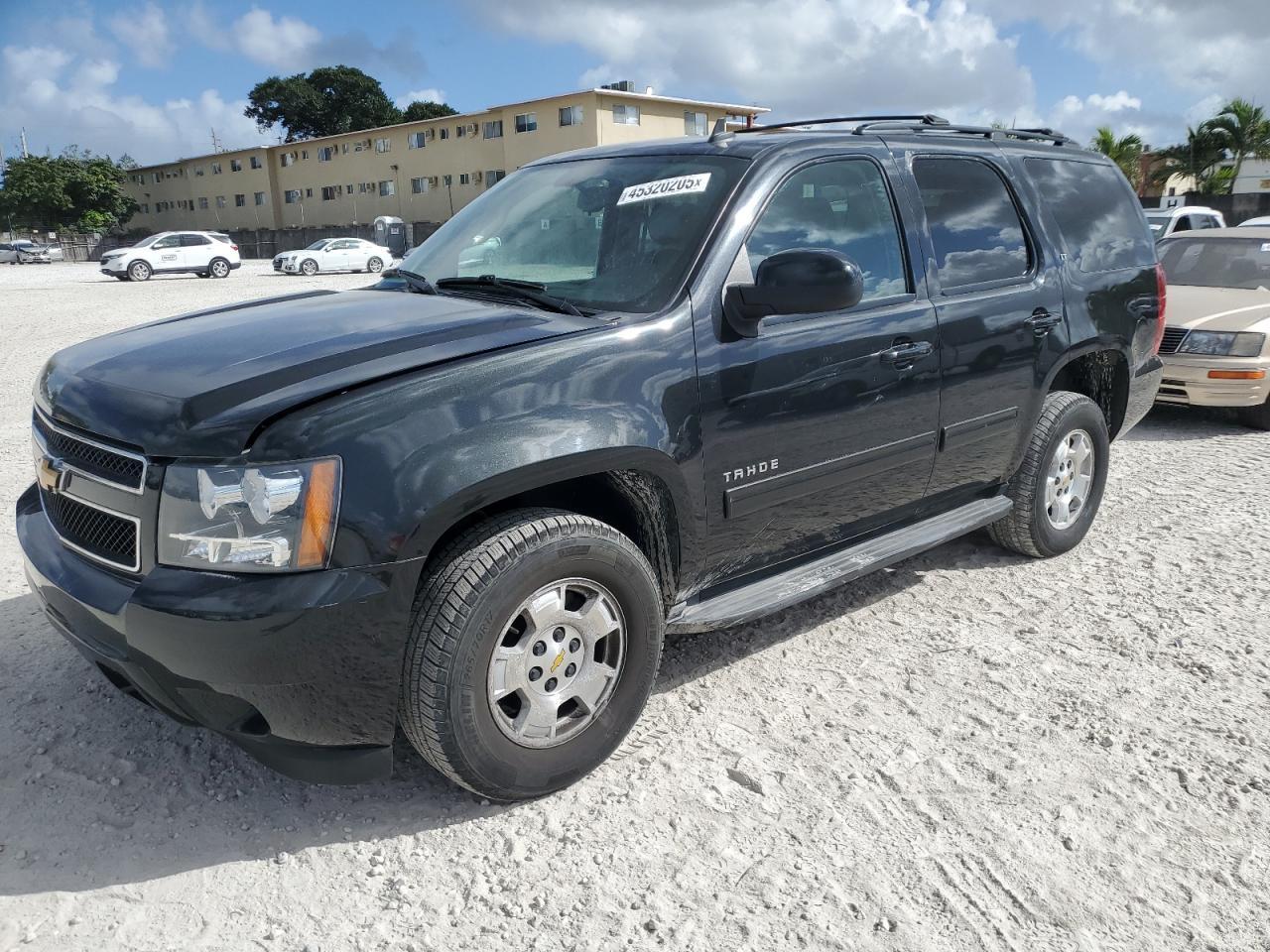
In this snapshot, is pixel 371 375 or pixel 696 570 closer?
pixel 371 375

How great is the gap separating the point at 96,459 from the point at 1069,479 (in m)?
4.18

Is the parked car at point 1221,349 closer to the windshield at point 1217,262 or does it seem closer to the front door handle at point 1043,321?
the windshield at point 1217,262

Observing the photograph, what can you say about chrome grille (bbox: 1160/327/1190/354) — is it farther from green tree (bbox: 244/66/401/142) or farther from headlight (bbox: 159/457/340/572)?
green tree (bbox: 244/66/401/142)

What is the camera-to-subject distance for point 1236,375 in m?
7.65

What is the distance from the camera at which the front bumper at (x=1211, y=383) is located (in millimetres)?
7656

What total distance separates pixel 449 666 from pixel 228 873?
2.62 ft

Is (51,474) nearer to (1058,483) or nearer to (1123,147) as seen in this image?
(1058,483)

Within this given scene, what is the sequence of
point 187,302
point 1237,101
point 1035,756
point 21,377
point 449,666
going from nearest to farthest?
point 449,666 → point 1035,756 → point 21,377 → point 187,302 → point 1237,101

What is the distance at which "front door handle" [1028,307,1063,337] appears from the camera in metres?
4.27

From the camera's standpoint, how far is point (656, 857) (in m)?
2.68

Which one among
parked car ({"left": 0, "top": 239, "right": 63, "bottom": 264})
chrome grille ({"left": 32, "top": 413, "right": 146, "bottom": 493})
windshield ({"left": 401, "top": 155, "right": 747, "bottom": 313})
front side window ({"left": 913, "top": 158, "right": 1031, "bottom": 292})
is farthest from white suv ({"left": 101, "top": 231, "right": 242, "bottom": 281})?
front side window ({"left": 913, "top": 158, "right": 1031, "bottom": 292})

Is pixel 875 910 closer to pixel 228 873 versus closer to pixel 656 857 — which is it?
pixel 656 857

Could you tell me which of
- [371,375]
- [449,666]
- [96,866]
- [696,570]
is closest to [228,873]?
[96,866]

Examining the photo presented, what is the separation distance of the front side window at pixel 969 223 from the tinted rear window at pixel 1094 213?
15.1 inches
